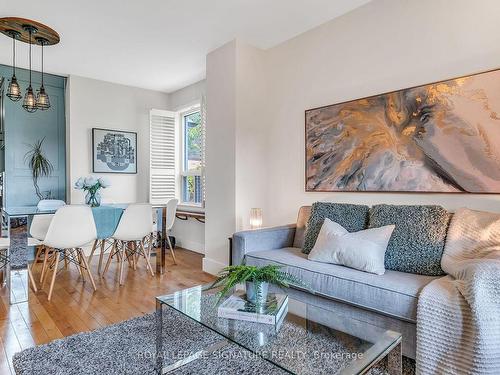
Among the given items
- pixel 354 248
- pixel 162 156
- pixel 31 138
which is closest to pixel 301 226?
pixel 354 248

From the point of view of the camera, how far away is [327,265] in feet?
7.59

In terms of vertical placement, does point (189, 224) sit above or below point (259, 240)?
below

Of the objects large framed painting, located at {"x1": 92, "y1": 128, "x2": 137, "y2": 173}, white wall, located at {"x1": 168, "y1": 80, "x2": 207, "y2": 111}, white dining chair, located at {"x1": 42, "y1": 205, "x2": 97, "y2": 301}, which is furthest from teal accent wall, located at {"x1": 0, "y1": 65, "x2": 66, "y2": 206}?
white dining chair, located at {"x1": 42, "y1": 205, "x2": 97, "y2": 301}

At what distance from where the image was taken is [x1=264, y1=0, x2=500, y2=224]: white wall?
2.30m

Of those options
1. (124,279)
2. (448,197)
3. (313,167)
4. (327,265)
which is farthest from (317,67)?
(124,279)

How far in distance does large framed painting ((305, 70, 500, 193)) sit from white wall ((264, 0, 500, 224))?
0.30 ft

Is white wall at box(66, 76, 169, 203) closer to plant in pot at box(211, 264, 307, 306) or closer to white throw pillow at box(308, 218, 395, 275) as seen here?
white throw pillow at box(308, 218, 395, 275)

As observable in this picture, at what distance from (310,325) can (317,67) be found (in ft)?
8.33

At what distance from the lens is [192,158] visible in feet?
17.2

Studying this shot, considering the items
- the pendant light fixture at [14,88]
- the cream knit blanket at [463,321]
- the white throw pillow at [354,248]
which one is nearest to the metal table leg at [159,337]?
the white throw pillow at [354,248]

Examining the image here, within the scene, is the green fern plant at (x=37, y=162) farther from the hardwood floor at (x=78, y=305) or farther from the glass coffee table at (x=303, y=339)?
the glass coffee table at (x=303, y=339)

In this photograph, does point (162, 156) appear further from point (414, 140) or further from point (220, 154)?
point (414, 140)

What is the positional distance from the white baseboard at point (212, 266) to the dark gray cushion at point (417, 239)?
1941 millimetres

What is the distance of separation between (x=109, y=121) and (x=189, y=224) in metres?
2.00
